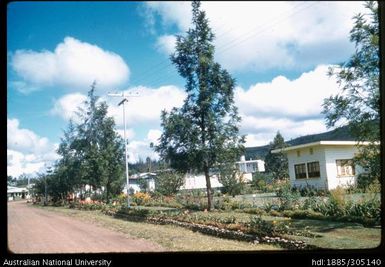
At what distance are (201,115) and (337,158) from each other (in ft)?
20.6

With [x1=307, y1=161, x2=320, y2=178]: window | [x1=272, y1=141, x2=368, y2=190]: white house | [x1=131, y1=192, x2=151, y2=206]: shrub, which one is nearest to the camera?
[x1=272, y1=141, x2=368, y2=190]: white house

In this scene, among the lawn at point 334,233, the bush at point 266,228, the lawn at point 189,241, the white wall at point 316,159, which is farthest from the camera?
the white wall at point 316,159

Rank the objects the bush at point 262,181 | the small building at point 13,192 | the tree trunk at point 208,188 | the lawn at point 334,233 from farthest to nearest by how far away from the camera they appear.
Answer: the bush at point 262,181 < the tree trunk at point 208,188 < the lawn at point 334,233 < the small building at point 13,192

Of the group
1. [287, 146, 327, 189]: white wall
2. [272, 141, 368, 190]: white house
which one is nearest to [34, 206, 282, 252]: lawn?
[272, 141, 368, 190]: white house

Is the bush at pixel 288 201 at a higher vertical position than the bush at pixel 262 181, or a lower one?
lower

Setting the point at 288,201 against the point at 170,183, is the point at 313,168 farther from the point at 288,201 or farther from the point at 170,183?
the point at 170,183

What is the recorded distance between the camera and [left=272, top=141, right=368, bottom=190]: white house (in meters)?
9.45

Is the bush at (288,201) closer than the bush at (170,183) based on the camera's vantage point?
Yes

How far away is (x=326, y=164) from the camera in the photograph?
14094 mm

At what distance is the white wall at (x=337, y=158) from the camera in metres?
9.05

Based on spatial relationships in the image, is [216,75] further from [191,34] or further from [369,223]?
[369,223]

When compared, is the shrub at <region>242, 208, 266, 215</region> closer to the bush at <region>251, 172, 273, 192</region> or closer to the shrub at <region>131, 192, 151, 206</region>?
the bush at <region>251, 172, 273, 192</region>

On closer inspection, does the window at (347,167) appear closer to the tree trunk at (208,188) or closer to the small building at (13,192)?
the tree trunk at (208,188)

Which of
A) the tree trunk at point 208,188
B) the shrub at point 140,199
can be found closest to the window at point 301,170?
the tree trunk at point 208,188
